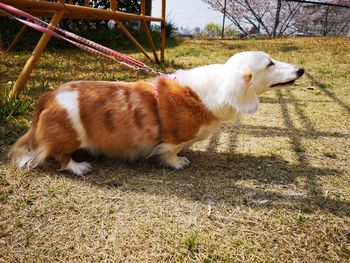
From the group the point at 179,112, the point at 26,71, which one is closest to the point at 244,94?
the point at 179,112

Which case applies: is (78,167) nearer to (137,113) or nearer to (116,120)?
(116,120)

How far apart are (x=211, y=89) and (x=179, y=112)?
0.88ft

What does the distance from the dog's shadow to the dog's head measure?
0.58m

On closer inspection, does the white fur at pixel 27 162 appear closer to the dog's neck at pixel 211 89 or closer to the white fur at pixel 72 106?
the white fur at pixel 72 106

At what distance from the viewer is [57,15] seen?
335cm

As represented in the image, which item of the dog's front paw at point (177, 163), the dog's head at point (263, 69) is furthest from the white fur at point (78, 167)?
the dog's head at point (263, 69)

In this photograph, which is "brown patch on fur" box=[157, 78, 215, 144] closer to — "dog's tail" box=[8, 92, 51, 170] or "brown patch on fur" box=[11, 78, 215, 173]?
"brown patch on fur" box=[11, 78, 215, 173]

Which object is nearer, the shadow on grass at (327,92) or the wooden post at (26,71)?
the wooden post at (26,71)

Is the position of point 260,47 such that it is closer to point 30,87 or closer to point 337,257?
point 30,87

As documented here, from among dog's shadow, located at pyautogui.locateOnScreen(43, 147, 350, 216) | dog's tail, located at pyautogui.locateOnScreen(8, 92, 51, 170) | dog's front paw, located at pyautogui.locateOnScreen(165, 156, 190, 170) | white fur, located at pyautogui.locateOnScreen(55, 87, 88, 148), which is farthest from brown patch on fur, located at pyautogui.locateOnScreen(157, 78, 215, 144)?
dog's tail, located at pyautogui.locateOnScreen(8, 92, 51, 170)

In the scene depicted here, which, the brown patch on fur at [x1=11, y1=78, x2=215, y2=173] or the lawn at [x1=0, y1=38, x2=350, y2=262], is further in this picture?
the brown patch on fur at [x1=11, y1=78, x2=215, y2=173]

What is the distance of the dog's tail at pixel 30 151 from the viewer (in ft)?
7.46

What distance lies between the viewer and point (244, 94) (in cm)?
225

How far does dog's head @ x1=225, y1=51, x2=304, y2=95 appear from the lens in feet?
7.68
